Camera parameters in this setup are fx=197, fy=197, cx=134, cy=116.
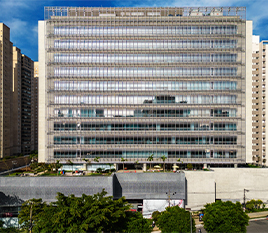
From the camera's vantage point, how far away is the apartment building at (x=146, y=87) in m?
58.2

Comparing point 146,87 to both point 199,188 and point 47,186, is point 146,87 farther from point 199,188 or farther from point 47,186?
point 47,186

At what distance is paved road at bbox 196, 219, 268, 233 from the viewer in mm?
39344

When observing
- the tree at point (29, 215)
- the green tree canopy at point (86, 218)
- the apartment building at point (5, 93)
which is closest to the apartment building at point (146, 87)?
the tree at point (29, 215)

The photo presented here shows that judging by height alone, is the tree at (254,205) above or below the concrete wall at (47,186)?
below

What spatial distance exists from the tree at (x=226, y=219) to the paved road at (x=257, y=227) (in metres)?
10.6

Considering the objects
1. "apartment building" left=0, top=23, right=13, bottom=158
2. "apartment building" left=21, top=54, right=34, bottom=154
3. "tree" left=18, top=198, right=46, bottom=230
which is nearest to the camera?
Result: "tree" left=18, top=198, right=46, bottom=230

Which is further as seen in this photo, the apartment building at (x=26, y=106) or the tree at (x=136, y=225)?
the apartment building at (x=26, y=106)

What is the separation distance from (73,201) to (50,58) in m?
47.3

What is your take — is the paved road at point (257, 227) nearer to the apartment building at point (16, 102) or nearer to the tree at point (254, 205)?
the tree at point (254, 205)

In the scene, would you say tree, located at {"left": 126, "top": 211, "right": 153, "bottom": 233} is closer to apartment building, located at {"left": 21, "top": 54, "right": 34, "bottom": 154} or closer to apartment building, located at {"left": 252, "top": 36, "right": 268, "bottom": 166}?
apartment building, located at {"left": 252, "top": 36, "right": 268, "bottom": 166}

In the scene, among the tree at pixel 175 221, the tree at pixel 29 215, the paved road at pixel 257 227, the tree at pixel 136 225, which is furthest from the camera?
the paved road at pixel 257 227

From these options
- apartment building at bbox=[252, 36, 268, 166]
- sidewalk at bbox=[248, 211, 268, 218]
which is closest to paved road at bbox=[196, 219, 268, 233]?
sidewalk at bbox=[248, 211, 268, 218]

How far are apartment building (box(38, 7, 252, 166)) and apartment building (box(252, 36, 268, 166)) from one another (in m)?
19.5

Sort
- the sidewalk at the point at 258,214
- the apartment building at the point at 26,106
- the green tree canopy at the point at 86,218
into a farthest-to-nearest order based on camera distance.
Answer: the apartment building at the point at 26,106 → the sidewalk at the point at 258,214 → the green tree canopy at the point at 86,218
